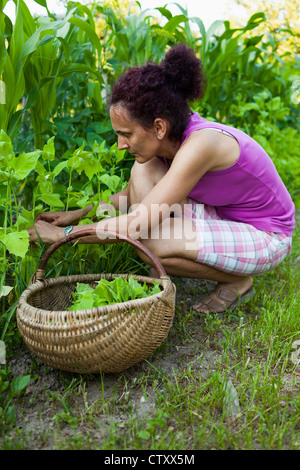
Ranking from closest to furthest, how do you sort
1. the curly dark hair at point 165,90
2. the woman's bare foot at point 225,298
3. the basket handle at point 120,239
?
the basket handle at point 120,239 → the curly dark hair at point 165,90 → the woman's bare foot at point 225,298

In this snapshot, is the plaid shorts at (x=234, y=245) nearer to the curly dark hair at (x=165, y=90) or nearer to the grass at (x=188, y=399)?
the grass at (x=188, y=399)

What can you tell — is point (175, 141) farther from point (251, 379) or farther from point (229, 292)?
point (251, 379)

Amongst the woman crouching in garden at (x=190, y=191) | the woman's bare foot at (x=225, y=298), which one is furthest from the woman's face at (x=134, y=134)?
the woman's bare foot at (x=225, y=298)

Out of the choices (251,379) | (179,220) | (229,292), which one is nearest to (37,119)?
(179,220)

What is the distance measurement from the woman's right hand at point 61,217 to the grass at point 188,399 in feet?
1.68

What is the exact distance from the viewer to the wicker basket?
45.4 inches

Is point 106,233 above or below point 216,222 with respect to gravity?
above

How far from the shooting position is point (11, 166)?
4.20 feet

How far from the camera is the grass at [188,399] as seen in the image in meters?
1.09

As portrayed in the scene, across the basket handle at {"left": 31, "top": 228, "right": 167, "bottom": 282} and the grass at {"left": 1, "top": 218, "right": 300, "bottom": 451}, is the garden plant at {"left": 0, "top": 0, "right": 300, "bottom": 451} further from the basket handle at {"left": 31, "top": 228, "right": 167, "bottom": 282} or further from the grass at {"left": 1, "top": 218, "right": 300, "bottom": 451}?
the basket handle at {"left": 31, "top": 228, "right": 167, "bottom": 282}

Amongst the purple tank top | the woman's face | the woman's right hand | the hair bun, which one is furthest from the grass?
the hair bun

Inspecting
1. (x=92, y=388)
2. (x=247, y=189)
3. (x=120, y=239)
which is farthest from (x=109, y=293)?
(x=247, y=189)

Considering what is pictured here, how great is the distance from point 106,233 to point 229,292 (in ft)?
2.27

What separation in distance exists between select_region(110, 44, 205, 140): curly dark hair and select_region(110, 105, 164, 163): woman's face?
2 cm
